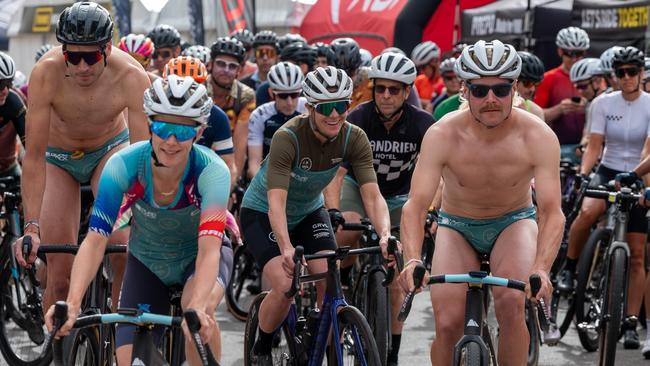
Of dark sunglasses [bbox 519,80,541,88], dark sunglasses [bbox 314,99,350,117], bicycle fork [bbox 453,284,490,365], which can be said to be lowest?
bicycle fork [bbox 453,284,490,365]

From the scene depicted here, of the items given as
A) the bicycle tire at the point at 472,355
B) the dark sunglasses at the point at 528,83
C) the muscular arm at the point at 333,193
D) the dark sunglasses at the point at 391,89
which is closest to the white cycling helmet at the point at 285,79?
the dark sunglasses at the point at 528,83

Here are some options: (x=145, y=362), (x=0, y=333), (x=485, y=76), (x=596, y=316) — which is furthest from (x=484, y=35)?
(x=145, y=362)

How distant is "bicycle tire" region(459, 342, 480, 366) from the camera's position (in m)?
5.40

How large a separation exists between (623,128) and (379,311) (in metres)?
3.22

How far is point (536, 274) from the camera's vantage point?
17.6 feet

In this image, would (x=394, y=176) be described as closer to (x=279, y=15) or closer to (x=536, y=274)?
(x=536, y=274)

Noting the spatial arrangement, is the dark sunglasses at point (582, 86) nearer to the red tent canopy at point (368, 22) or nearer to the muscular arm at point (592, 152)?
the muscular arm at point (592, 152)

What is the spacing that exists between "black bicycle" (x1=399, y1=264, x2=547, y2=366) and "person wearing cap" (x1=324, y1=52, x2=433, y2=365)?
237 centimetres

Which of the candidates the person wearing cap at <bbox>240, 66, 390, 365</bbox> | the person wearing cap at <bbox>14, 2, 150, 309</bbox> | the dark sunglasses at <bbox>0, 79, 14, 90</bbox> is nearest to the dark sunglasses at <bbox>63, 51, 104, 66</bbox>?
the person wearing cap at <bbox>14, 2, 150, 309</bbox>

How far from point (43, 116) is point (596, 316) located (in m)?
4.18

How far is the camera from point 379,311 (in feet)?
24.0

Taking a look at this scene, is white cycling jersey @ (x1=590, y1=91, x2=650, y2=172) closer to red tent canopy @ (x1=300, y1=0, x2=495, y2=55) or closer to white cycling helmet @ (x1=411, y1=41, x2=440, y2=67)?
white cycling helmet @ (x1=411, y1=41, x2=440, y2=67)

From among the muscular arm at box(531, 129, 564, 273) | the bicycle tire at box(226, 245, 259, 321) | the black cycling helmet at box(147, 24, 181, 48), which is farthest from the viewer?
the black cycling helmet at box(147, 24, 181, 48)

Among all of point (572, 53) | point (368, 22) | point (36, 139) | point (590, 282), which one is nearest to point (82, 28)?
point (36, 139)
